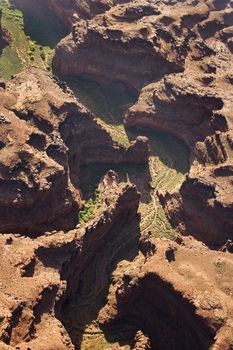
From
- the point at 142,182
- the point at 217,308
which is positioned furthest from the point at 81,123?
the point at 217,308

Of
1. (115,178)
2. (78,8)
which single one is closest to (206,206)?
(115,178)

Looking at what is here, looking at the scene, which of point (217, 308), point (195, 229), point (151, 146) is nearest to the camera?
point (217, 308)

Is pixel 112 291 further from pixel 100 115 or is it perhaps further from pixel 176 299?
pixel 100 115

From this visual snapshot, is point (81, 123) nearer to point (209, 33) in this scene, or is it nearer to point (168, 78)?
point (168, 78)

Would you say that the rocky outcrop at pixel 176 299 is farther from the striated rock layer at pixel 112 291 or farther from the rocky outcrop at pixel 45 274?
the rocky outcrop at pixel 45 274

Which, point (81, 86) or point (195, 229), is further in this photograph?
point (81, 86)
